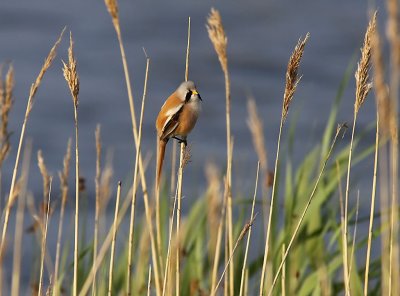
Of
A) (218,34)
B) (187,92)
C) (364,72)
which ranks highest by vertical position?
(187,92)

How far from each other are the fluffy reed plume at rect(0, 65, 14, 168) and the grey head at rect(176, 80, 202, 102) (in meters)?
1.21

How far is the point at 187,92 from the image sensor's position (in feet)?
13.6

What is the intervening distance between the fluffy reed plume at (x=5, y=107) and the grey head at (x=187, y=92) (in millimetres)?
1205

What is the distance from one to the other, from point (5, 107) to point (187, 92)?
145 cm

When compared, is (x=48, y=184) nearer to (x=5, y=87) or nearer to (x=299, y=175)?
(x=5, y=87)

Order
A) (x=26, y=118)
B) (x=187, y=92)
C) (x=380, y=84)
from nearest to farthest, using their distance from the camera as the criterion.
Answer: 1. (x=380, y=84)
2. (x=26, y=118)
3. (x=187, y=92)

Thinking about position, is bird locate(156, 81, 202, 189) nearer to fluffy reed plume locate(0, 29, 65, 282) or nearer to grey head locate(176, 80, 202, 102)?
grey head locate(176, 80, 202, 102)

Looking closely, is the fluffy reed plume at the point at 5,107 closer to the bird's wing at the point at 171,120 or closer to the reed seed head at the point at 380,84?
the reed seed head at the point at 380,84

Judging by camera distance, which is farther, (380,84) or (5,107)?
(5,107)

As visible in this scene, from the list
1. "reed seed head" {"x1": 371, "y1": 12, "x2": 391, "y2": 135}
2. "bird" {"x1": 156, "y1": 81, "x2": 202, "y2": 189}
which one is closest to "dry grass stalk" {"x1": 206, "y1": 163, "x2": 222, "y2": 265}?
"bird" {"x1": 156, "y1": 81, "x2": 202, "y2": 189}

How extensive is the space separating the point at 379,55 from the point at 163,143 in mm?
2031

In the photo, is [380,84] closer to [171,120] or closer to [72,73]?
[72,73]

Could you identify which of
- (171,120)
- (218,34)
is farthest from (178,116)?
(218,34)

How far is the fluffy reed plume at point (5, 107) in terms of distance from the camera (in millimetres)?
2775
